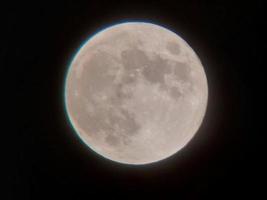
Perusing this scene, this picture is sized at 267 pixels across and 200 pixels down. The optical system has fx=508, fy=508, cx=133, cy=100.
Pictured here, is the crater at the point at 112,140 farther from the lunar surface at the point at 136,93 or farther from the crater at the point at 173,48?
the crater at the point at 173,48

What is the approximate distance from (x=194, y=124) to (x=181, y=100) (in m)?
0.62

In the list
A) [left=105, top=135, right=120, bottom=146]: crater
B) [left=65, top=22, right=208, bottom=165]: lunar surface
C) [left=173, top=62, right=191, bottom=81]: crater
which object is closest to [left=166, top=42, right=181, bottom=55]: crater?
[left=65, top=22, right=208, bottom=165]: lunar surface

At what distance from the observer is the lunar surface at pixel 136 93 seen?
8828 millimetres

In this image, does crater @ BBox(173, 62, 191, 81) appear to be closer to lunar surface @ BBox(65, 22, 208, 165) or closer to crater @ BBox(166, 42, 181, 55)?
lunar surface @ BBox(65, 22, 208, 165)

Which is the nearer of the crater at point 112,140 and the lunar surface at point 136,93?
the lunar surface at point 136,93

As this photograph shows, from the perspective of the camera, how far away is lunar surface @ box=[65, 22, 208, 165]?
29.0ft

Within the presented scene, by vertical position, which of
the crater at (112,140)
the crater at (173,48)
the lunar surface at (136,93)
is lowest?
the crater at (112,140)

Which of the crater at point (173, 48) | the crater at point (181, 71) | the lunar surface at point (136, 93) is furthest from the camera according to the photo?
the crater at point (173, 48)

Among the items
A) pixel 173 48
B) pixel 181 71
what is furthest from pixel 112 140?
pixel 173 48

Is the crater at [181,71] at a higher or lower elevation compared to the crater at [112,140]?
higher

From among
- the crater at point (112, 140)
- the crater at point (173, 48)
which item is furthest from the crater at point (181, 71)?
the crater at point (112, 140)

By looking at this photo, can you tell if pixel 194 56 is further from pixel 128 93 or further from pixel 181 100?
pixel 128 93

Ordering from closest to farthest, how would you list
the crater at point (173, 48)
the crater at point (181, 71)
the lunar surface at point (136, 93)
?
the lunar surface at point (136, 93)
the crater at point (181, 71)
the crater at point (173, 48)

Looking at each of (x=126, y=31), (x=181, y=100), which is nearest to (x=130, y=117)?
(x=181, y=100)
